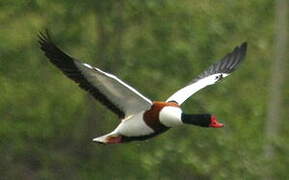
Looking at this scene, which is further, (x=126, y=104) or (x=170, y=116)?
(x=126, y=104)

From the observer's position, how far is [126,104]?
13492 mm

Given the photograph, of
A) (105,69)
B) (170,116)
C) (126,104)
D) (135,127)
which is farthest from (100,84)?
(105,69)

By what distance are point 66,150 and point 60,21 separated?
5.85 feet

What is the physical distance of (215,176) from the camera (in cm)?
1881

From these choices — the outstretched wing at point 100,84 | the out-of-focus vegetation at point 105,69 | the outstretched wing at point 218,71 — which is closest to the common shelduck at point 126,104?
the outstretched wing at point 100,84

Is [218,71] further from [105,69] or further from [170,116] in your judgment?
[105,69]

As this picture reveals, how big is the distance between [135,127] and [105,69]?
274 inches

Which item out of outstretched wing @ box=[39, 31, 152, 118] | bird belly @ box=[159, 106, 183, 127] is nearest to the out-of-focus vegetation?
outstretched wing @ box=[39, 31, 152, 118]

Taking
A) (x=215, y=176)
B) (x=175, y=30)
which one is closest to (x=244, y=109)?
(x=175, y=30)

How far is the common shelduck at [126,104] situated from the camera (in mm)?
12992

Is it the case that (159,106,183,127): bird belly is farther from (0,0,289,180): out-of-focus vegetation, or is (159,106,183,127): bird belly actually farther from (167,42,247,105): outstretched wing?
(0,0,289,180): out-of-focus vegetation

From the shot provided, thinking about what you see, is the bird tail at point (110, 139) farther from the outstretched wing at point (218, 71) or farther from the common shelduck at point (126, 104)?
the outstretched wing at point (218, 71)

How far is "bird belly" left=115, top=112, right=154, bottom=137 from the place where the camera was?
1325cm

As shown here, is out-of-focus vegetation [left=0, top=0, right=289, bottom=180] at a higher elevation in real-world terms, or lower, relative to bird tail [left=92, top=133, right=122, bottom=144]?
higher
